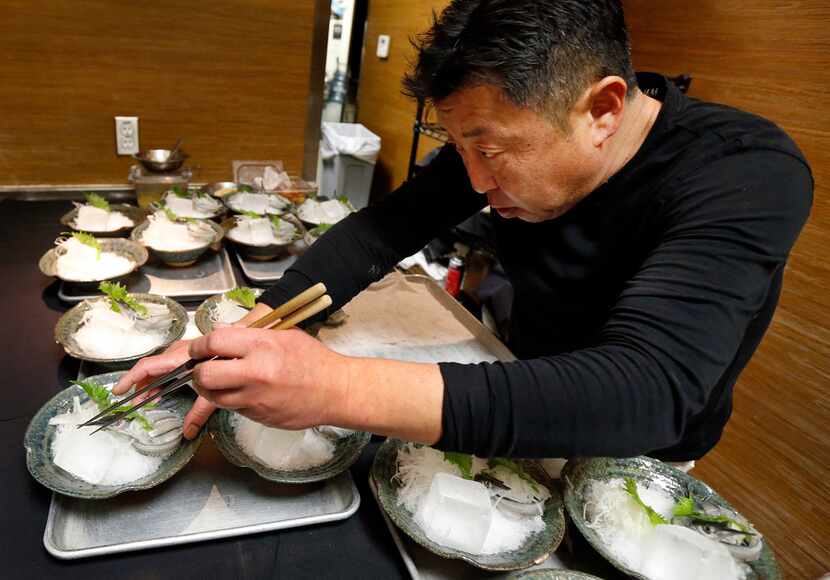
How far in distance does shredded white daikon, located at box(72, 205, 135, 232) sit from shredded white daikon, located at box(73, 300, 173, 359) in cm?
62

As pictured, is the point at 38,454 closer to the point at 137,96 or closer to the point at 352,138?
the point at 137,96

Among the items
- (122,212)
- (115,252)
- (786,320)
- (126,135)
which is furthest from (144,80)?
(786,320)

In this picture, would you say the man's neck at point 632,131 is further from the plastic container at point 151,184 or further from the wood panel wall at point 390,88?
the wood panel wall at point 390,88

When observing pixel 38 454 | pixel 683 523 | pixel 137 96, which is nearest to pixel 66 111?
pixel 137 96

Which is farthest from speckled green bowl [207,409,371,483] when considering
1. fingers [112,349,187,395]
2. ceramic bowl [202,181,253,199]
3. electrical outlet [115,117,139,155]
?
electrical outlet [115,117,139,155]

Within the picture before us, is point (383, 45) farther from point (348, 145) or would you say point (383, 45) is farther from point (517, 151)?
point (517, 151)

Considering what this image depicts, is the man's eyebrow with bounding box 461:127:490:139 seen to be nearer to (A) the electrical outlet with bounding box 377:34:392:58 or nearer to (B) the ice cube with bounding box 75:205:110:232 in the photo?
(B) the ice cube with bounding box 75:205:110:232

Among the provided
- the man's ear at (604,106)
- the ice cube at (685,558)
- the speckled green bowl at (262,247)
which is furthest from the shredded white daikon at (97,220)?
the ice cube at (685,558)

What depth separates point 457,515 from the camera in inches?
32.7

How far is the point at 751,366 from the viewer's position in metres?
1.96

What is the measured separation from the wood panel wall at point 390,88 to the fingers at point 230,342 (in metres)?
3.33

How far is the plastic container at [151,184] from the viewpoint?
6.64 ft

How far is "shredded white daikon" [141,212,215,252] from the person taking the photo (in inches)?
65.1

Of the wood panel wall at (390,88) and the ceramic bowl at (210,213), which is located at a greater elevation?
the wood panel wall at (390,88)
